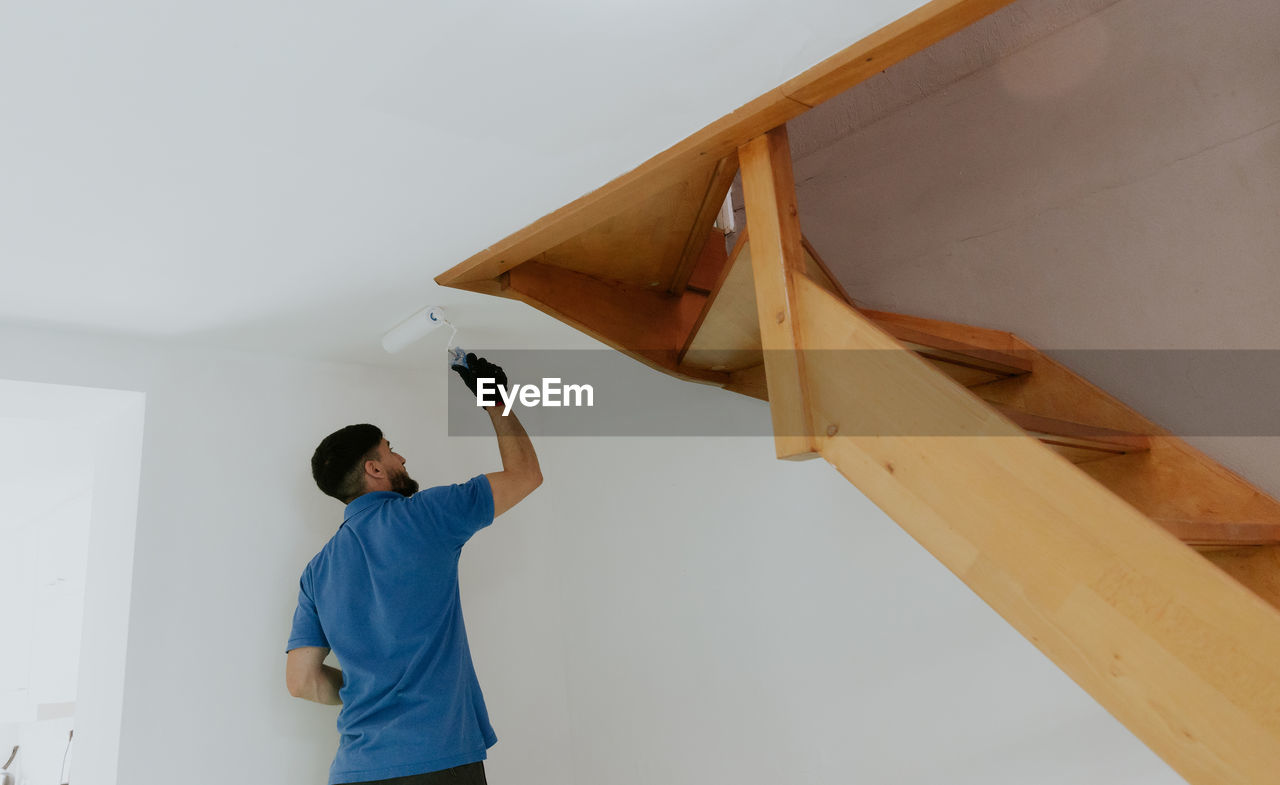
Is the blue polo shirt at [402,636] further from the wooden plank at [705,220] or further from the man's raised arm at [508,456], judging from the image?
the wooden plank at [705,220]

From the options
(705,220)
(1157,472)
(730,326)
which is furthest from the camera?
(730,326)

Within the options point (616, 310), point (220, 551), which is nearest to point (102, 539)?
point (220, 551)

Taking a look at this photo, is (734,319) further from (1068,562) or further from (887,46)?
(1068,562)

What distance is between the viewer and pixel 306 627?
2398 millimetres

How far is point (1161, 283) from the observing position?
2029 millimetres

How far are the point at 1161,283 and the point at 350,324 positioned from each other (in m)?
2.33

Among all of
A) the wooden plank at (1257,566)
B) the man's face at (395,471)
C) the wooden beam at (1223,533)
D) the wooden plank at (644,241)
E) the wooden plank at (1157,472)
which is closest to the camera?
the wooden beam at (1223,533)

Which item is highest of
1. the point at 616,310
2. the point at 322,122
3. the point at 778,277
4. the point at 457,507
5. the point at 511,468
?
the point at 322,122

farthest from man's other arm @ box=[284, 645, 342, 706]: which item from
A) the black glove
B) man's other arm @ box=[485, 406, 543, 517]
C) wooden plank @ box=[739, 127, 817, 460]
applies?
wooden plank @ box=[739, 127, 817, 460]

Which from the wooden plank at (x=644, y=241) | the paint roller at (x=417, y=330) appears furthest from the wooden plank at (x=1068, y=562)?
the paint roller at (x=417, y=330)

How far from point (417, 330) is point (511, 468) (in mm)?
621

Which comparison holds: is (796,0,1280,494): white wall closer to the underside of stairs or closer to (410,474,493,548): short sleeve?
the underside of stairs

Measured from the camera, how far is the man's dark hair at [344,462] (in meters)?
2.49

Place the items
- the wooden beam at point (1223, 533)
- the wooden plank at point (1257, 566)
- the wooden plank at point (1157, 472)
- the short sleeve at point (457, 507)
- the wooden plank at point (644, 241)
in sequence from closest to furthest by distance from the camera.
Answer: the wooden beam at point (1223, 533), the wooden plank at point (1257, 566), the wooden plank at point (1157, 472), the wooden plank at point (644, 241), the short sleeve at point (457, 507)
